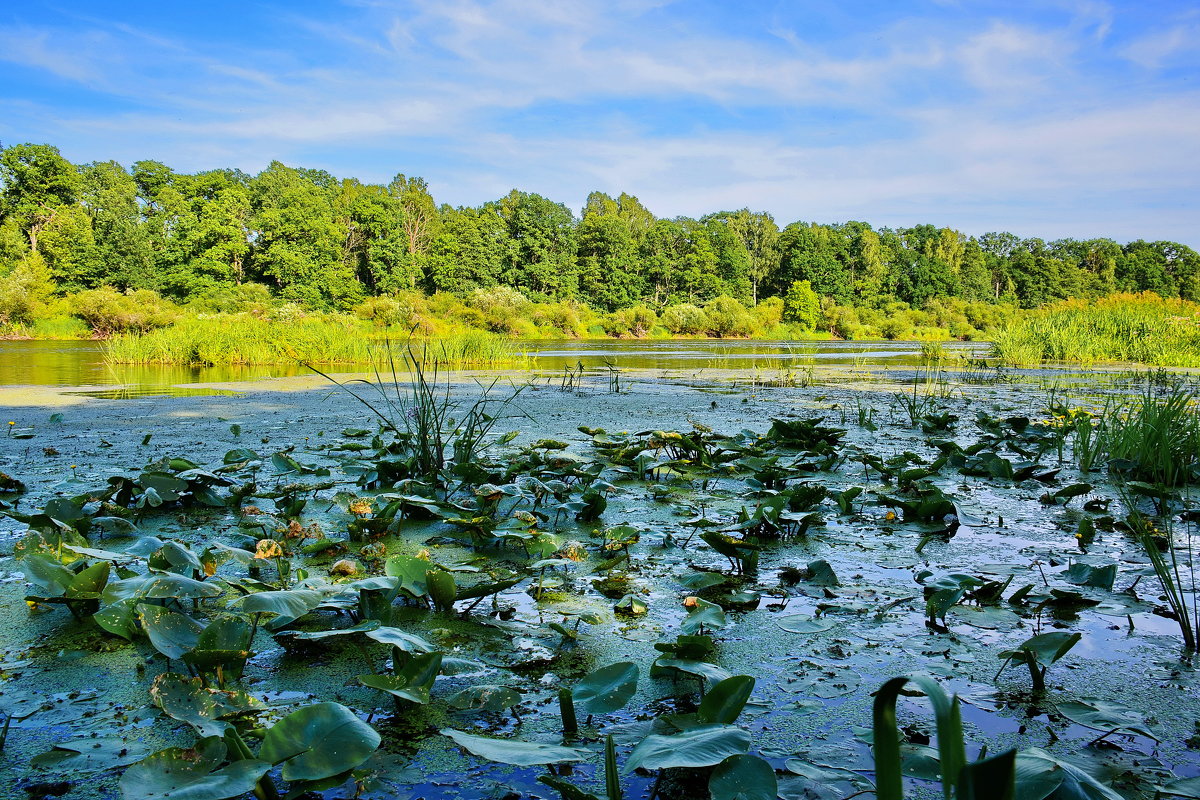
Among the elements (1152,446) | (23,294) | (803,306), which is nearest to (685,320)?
(803,306)

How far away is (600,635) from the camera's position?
1.51 m

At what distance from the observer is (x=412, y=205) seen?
155ft

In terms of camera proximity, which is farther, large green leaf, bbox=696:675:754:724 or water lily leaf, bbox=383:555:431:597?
water lily leaf, bbox=383:555:431:597

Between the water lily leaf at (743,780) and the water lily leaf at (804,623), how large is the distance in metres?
0.63

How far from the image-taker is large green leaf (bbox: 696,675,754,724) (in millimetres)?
1043

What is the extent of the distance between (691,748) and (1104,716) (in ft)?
2.36

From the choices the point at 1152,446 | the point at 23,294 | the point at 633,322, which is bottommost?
the point at 1152,446

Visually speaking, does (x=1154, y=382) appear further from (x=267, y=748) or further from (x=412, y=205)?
(x=412, y=205)

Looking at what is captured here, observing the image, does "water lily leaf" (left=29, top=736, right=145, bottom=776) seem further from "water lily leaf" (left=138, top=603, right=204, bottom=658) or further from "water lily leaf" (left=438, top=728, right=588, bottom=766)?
A: "water lily leaf" (left=438, top=728, right=588, bottom=766)

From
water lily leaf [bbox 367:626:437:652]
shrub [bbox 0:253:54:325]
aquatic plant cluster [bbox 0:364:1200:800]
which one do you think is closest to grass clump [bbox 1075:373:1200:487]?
aquatic plant cluster [bbox 0:364:1200:800]

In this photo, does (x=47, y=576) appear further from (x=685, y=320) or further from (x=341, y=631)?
(x=685, y=320)

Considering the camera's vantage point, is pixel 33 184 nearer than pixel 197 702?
No

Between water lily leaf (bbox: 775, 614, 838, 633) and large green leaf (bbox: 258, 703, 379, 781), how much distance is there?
907 millimetres

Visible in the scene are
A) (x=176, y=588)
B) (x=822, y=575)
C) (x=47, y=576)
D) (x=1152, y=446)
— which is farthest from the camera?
(x=1152, y=446)
